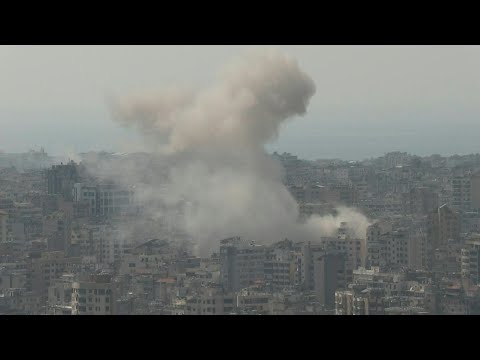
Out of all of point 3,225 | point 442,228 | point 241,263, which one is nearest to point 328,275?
point 241,263

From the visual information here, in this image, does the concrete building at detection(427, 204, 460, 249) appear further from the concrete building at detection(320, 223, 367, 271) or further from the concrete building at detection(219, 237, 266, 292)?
the concrete building at detection(219, 237, 266, 292)

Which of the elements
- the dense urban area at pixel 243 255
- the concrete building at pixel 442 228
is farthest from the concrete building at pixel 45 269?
the concrete building at pixel 442 228

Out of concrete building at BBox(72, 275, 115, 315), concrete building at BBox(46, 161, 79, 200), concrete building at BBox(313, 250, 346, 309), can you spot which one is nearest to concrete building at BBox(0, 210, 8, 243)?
concrete building at BBox(46, 161, 79, 200)

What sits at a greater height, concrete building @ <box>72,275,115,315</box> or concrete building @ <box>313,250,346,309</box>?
concrete building @ <box>313,250,346,309</box>

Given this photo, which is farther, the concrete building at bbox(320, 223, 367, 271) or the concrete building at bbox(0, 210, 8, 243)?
the concrete building at bbox(0, 210, 8, 243)

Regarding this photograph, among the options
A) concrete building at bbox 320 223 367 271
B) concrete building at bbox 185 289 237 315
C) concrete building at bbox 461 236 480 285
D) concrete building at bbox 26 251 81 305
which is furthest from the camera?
concrete building at bbox 320 223 367 271
